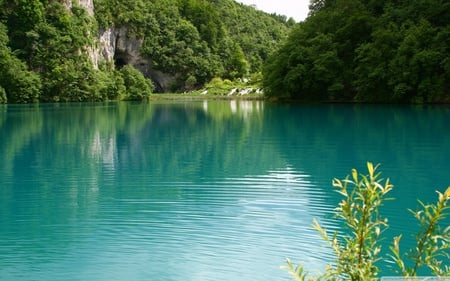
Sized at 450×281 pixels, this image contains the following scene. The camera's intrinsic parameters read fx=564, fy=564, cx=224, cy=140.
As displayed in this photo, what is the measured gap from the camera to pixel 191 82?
304ft

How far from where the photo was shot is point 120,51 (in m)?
86.2

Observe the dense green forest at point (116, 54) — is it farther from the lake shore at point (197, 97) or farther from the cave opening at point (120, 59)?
the lake shore at point (197, 97)

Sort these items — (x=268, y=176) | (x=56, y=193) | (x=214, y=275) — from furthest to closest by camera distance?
(x=268, y=176), (x=56, y=193), (x=214, y=275)

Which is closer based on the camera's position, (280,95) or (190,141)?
(190,141)

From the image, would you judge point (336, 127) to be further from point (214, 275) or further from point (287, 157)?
point (214, 275)

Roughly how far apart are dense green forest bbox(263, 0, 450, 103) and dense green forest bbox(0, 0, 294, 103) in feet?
71.8

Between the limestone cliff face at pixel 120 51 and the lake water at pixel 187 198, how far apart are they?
170ft

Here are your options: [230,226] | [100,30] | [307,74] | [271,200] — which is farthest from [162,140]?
[100,30]

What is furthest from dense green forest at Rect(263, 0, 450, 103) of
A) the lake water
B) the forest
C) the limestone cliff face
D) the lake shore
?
the limestone cliff face

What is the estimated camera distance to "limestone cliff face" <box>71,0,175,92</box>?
71.8 m

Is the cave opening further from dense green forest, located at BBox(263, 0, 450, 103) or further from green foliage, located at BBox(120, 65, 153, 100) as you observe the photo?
dense green forest, located at BBox(263, 0, 450, 103)

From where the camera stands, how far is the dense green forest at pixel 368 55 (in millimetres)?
42469

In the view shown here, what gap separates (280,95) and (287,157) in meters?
38.5

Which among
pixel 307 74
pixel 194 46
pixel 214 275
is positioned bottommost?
pixel 214 275
